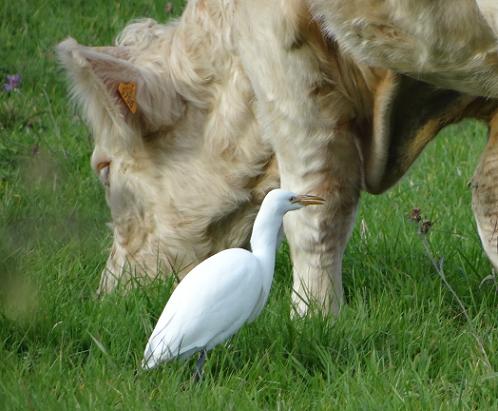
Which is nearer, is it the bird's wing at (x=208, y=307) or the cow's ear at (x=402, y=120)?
the bird's wing at (x=208, y=307)

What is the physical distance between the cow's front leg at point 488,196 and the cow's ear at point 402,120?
180 mm

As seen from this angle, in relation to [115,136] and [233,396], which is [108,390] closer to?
[233,396]

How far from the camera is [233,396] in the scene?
3525 millimetres

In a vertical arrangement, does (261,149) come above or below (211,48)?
below

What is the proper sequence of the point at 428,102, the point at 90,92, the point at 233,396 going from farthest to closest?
the point at 90,92
the point at 428,102
the point at 233,396

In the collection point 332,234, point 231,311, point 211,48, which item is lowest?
point 332,234

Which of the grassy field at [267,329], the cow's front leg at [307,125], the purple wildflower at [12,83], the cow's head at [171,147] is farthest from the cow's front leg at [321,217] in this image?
the purple wildflower at [12,83]

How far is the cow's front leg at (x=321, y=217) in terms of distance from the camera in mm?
4438

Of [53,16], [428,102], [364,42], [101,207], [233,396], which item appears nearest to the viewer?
[233,396]

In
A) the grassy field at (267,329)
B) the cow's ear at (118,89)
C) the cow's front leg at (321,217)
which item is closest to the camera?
the grassy field at (267,329)

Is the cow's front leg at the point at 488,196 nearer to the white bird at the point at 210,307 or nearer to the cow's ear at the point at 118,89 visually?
the white bird at the point at 210,307

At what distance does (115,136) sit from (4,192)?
1.23 m

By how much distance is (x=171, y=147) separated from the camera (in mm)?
5051

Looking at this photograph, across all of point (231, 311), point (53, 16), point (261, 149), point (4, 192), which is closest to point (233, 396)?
point (231, 311)
